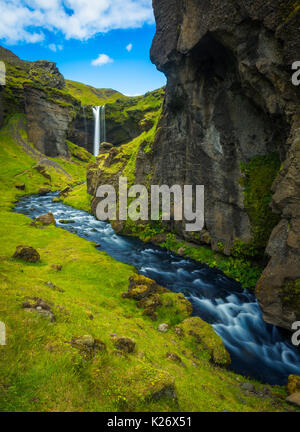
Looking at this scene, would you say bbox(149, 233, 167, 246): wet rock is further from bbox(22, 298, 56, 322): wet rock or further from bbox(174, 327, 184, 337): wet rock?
bbox(22, 298, 56, 322): wet rock

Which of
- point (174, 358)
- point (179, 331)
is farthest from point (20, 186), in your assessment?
point (174, 358)

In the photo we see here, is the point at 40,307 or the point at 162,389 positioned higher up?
the point at 40,307

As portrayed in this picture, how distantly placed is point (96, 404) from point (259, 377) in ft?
32.7

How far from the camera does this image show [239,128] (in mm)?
21328

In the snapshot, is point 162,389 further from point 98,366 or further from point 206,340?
point 206,340

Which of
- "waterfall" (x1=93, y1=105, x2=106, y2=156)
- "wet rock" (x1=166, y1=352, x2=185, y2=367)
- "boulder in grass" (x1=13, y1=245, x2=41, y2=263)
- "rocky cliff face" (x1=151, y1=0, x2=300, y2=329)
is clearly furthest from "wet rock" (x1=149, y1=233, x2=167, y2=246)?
"waterfall" (x1=93, y1=105, x2=106, y2=156)

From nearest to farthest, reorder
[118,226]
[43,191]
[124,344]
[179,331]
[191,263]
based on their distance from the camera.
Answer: [124,344]
[179,331]
[191,263]
[118,226]
[43,191]

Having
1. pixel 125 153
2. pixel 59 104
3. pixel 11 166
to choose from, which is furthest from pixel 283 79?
pixel 59 104

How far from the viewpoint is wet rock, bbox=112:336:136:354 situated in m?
8.41

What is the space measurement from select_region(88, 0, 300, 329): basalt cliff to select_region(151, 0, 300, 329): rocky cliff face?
7 cm

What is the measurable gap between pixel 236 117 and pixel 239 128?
1147 mm

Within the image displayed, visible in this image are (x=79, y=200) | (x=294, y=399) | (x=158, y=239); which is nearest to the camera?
(x=294, y=399)

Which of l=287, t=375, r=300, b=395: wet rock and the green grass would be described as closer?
l=287, t=375, r=300, b=395: wet rock

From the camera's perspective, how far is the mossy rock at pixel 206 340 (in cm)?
1182
